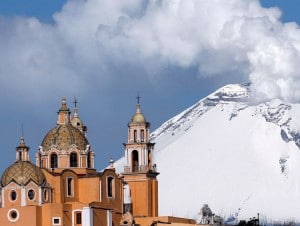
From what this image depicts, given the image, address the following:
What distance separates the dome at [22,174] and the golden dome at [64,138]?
5.59 meters

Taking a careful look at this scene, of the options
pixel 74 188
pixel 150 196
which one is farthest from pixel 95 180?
pixel 150 196

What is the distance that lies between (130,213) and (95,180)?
4290mm

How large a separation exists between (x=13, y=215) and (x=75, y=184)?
7.55 metres

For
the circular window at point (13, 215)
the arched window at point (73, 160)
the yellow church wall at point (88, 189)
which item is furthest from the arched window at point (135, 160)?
the circular window at point (13, 215)

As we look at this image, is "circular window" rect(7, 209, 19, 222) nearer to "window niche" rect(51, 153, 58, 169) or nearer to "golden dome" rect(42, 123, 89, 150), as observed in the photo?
"window niche" rect(51, 153, 58, 169)

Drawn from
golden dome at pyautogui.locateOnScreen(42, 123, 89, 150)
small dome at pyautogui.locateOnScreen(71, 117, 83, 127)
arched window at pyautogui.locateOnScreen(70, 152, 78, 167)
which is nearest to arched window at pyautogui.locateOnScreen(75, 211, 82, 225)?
arched window at pyautogui.locateOnScreen(70, 152, 78, 167)

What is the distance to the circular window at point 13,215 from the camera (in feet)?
373

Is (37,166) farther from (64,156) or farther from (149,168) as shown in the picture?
(149,168)

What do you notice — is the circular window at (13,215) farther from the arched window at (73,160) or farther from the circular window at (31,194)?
the arched window at (73,160)

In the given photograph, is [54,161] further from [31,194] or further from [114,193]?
[31,194]

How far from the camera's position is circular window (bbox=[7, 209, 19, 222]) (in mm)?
113625

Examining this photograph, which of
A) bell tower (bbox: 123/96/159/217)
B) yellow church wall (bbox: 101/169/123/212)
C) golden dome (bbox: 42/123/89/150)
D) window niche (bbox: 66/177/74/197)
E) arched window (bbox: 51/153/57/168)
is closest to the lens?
window niche (bbox: 66/177/74/197)

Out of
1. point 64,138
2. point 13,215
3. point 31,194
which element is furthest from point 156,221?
point 13,215

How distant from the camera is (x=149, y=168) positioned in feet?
420
